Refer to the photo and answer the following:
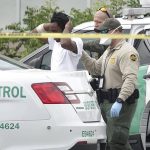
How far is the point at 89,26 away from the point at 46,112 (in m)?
2.51

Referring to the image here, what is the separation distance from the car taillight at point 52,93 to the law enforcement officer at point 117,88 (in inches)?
23.5

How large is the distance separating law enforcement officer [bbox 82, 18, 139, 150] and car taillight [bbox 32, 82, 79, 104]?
60cm

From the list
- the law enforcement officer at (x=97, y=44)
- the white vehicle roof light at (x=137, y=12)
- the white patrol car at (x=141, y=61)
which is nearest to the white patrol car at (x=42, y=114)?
the white patrol car at (x=141, y=61)

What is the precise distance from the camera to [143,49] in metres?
6.77

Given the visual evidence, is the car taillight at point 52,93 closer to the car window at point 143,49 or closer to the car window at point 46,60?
the car window at point 143,49

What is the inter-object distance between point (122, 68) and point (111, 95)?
0.29 meters

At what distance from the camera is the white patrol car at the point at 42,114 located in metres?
4.93

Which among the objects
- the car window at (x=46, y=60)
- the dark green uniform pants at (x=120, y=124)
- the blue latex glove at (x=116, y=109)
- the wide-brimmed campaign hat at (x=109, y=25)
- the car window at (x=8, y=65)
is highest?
the wide-brimmed campaign hat at (x=109, y=25)

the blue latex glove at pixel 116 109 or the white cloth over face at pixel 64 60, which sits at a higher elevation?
the white cloth over face at pixel 64 60

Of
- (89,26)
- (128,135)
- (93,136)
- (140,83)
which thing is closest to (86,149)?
(93,136)

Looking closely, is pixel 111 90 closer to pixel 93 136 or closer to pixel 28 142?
pixel 93 136

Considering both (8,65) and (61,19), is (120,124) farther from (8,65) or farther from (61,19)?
(61,19)

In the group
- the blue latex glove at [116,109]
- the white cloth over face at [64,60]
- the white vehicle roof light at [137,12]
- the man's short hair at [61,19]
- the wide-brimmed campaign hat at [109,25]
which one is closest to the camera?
the blue latex glove at [116,109]

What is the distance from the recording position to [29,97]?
4.96 meters
